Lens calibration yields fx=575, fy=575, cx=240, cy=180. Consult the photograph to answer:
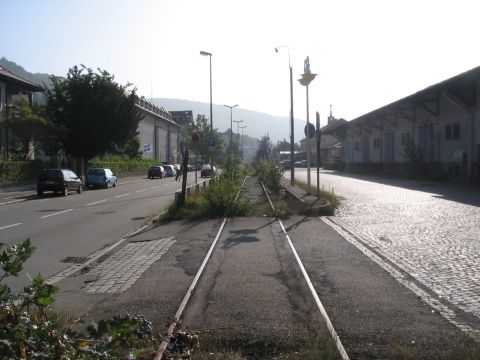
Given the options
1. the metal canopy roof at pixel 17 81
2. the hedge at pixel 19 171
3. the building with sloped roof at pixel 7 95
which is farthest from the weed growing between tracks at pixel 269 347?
the metal canopy roof at pixel 17 81

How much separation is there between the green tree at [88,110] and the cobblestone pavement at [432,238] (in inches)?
1015

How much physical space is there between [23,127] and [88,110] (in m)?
8.07

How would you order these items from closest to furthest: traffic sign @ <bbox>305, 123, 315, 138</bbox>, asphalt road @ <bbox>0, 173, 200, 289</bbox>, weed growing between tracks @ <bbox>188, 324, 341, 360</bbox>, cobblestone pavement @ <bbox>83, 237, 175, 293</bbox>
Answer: weed growing between tracks @ <bbox>188, 324, 341, 360</bbox>
cobblestone pavement @ <bbox>83, 237, 175, 293</bbox>
asphalt road @ <bbox>0, 173, 200, 289</bbox>
traffic sign @ <bbox>305, 123, 315, 138</bbox>

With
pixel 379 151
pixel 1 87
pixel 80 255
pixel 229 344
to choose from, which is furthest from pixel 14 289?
pixel 379 151

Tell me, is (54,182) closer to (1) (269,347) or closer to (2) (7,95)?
(2) (7,95)

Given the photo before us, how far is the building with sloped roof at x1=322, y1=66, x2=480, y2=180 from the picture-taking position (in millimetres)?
31375

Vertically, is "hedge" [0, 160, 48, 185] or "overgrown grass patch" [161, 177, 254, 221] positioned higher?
"hedge" [0, 160, 48, 185]

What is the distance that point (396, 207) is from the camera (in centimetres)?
2005

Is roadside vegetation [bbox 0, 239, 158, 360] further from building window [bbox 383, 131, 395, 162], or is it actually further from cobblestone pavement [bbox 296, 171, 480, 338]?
building window [bbox 383, 131, 395, 162]

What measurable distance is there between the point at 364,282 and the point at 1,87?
3916cm

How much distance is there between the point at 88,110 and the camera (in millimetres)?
43906

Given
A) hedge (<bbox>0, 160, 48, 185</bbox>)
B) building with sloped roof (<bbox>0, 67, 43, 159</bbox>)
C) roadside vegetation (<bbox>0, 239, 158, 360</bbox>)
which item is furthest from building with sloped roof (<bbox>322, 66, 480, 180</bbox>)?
building with sloped roof (<bbox>0, 67, 43, 159</bbox>)

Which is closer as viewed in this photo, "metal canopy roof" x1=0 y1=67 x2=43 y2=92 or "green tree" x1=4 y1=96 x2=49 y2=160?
"green tree" x1=4 y1=96 x2=49 y2=160

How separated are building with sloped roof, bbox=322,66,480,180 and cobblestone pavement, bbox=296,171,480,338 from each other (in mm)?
9070
